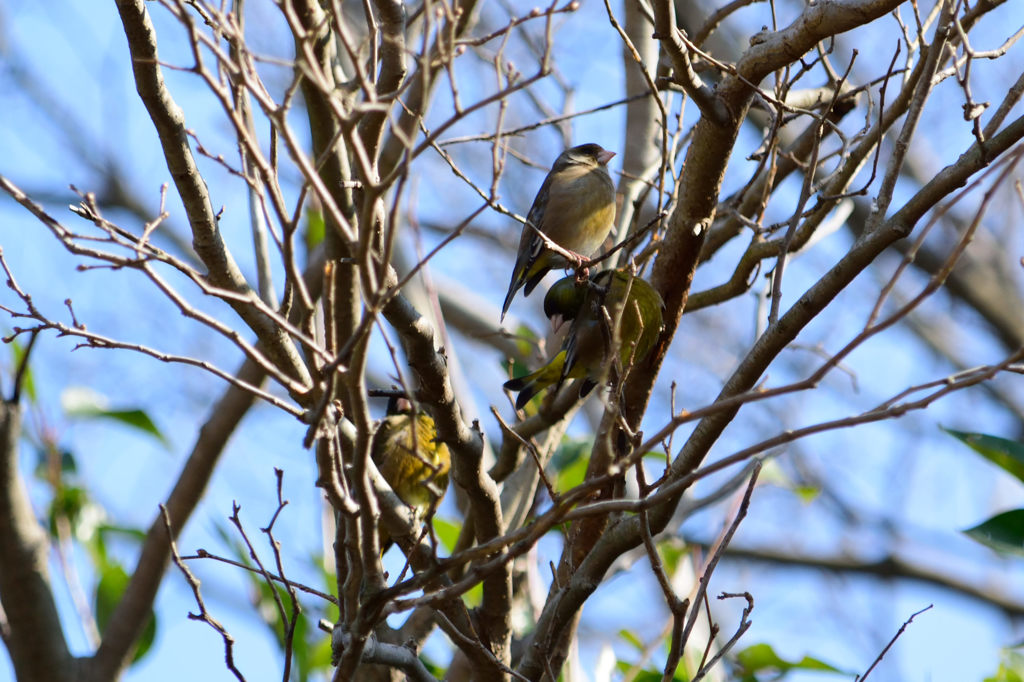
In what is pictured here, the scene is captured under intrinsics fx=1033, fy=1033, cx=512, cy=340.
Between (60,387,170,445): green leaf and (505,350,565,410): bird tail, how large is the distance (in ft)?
5.97

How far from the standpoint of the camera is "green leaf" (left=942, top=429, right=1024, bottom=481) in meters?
3.34

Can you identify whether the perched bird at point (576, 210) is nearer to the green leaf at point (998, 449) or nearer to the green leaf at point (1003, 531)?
the green leaf at point (998, 449)

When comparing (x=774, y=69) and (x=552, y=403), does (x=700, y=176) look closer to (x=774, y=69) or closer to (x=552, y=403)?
(x=774, y=69)

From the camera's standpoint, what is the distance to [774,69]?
2.87 meters

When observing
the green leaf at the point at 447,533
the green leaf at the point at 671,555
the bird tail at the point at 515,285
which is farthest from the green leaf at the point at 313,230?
the green leaf at the point at 671,555

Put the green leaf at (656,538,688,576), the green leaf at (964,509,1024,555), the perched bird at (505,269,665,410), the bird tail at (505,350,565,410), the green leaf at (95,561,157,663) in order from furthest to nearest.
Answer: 1. the green leaf at (656,538,688,576)
2. the green leaf at (95,561,157,663)
3. the bird tail at (505,350,565,410)
4. the perched bird at (505,269,665,410)
5. the green leaf at (964,509,1024,555)

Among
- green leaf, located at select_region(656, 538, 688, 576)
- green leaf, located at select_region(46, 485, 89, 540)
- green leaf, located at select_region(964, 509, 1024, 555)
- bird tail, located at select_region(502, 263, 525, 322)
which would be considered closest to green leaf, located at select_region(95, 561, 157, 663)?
green leaf, located at select_region(46, 485, 89, 540)

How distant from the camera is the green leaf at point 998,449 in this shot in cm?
334

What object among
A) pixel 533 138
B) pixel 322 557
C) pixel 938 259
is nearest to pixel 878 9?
pixel 322 557

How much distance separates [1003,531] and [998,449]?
27 centimetres

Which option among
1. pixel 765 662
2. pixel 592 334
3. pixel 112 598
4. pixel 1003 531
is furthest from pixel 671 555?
pixel 112 598

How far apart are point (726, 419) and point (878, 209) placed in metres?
0.73

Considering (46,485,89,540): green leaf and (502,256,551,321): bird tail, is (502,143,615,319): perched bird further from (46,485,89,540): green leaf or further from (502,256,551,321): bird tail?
(46,485,89,540): green leaf

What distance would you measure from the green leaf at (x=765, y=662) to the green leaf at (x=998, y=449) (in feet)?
3.23
